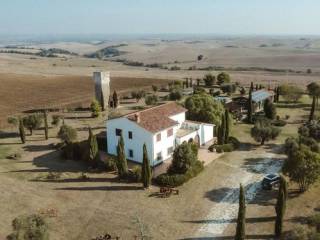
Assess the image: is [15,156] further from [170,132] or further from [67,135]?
[170,132]

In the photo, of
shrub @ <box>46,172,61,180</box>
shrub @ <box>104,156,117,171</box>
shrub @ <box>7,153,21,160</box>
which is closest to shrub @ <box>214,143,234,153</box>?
shrub @ <box>104,156,117,171</box>

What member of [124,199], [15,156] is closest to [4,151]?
[15,156]

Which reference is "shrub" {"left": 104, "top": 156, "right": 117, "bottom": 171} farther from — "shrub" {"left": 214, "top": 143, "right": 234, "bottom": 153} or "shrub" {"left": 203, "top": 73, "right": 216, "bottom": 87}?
"shrub" {"left": 203, "top": 73, "right": 216, "bottom": 87}

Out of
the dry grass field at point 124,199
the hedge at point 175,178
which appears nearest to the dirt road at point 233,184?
the dry grass field at point 124,199

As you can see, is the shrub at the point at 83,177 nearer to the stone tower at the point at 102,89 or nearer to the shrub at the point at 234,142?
the shrub at the point at 234,142

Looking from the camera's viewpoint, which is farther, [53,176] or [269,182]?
[53,176]
